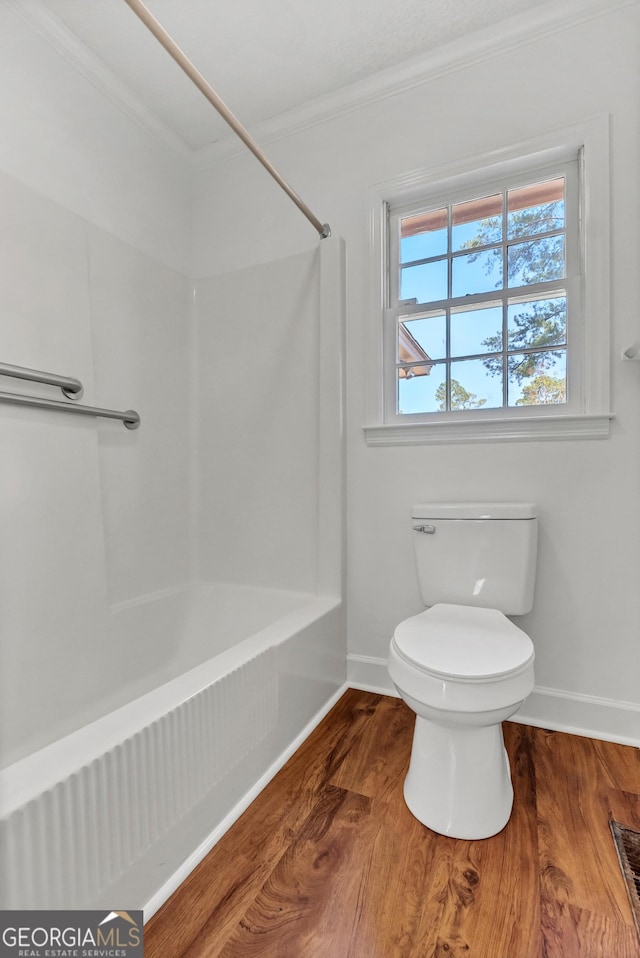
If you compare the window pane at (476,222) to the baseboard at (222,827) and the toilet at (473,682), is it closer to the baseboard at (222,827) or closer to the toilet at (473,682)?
the toilet at (473,682)

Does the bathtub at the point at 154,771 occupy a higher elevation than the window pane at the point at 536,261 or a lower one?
lower

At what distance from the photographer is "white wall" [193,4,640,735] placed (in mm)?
1434

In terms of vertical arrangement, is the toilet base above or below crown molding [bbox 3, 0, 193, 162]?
below

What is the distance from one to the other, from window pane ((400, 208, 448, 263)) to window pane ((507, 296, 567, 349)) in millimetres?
391

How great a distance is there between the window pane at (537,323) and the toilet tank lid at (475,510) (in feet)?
1.90

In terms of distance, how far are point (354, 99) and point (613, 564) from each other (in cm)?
198

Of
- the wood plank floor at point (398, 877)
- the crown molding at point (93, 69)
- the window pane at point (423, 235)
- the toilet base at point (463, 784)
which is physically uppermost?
the crown molding at point (93, 69)

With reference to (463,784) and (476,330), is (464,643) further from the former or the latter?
(476,330)

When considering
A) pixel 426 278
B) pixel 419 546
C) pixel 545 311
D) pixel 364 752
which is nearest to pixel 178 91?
pixel 426 278

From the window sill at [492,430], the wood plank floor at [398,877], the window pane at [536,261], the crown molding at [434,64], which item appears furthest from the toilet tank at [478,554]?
the crown molding at [434,64]

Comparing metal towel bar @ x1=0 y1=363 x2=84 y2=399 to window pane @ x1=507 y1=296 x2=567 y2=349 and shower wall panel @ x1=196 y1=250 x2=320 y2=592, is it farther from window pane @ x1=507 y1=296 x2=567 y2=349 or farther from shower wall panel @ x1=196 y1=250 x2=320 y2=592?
window pane @ x1=507 y1=296 x2=567 y2=349

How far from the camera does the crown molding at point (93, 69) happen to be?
1470 mm

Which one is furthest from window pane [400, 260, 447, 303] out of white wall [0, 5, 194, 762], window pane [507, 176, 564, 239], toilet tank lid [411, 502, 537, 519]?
white wall [0, 5, 194, 762]

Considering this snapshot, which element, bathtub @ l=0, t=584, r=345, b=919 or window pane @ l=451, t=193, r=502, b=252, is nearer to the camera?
bathtub @ l=0, t=584, r=345, b=919
